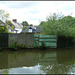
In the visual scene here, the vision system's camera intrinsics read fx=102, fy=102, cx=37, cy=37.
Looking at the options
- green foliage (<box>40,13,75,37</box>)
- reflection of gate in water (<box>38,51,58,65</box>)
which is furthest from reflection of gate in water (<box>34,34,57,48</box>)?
reflection of gate in water (<box>38,51,58,65</box>)

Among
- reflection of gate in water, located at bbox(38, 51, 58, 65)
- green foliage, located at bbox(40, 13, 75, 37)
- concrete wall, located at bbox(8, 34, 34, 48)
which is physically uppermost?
green foliage, located at bbox(40, 13, 75, 37)

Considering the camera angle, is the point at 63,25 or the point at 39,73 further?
the point at 63,25

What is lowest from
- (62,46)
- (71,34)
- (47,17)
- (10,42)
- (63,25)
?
(62,46)

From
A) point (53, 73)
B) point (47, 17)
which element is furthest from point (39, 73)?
point (47, 17)

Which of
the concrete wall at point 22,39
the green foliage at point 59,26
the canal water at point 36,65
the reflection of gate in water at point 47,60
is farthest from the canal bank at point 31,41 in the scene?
the canal water at point 36,65

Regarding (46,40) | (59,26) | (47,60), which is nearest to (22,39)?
(46,40)

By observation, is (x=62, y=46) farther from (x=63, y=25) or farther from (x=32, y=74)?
(x=32, y=74)

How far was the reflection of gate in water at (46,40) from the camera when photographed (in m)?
10.5

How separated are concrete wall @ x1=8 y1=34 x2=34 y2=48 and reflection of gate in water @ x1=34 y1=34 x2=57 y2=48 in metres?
0.42

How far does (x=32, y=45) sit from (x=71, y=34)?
14.3 ft

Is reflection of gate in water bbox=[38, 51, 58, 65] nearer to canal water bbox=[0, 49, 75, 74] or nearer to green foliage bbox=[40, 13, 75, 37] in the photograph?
canal water bbox=[0, 49, 75, 74]

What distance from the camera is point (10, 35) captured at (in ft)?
33.0

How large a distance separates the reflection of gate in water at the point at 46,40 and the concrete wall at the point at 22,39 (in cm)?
42

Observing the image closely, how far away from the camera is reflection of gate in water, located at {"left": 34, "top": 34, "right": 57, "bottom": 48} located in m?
10.5
